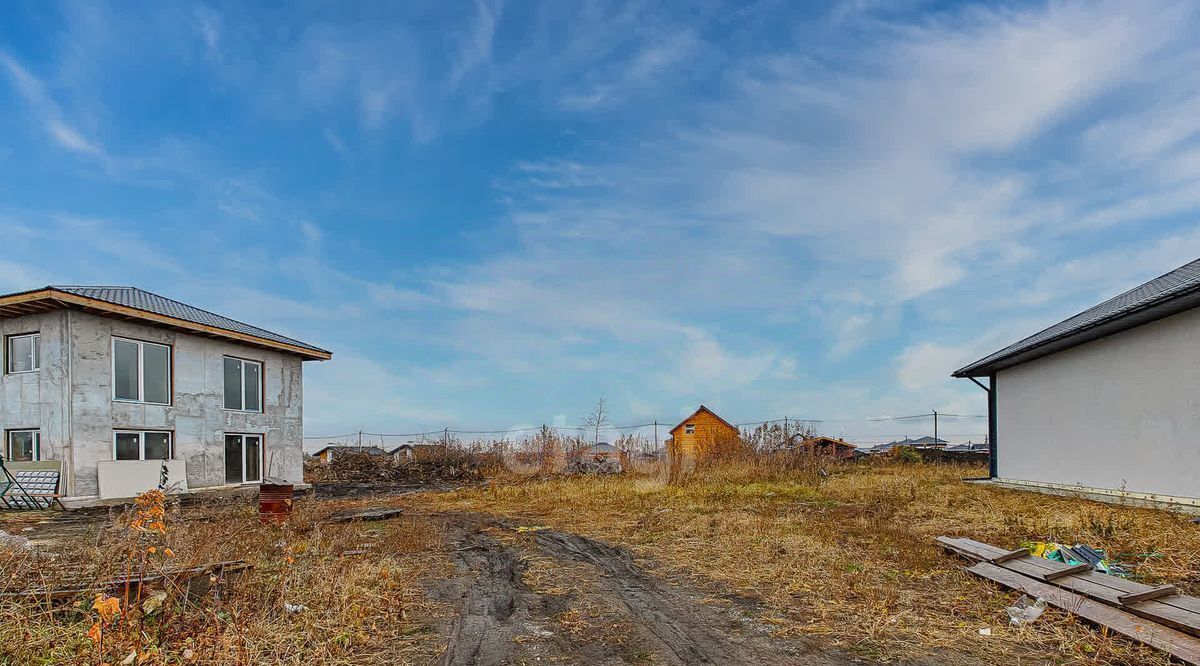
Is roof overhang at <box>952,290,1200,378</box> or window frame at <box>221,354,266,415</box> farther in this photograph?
window frame at <box>221,354,266,415</box>

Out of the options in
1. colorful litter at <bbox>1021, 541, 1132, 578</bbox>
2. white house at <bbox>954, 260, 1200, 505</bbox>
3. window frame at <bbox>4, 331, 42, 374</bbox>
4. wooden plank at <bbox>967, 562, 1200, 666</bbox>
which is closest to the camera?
wooden plank at <bbox>967, 562, 1200, 666</bbox>

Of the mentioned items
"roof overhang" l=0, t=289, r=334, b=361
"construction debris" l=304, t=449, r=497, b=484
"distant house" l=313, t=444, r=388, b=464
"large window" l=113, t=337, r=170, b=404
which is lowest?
"construction debris" l=304, t=449, r=497, b=484

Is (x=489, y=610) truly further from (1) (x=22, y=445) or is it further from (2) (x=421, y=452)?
(2) (x=421, y=452)

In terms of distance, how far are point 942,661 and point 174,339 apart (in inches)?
666

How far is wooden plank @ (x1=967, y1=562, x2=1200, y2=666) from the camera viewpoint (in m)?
4.51

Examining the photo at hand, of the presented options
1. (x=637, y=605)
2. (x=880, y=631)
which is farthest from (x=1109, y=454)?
(x=637, y=605)

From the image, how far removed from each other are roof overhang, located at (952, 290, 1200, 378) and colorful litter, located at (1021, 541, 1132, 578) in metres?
4.69

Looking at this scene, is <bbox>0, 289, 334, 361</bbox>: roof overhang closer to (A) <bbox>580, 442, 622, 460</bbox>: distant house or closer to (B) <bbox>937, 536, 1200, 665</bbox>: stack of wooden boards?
(A) <bbox>580, 442, 622, 460</bbox>: distant house

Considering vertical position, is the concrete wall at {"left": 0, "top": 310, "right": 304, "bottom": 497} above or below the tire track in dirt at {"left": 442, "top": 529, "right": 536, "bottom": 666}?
above

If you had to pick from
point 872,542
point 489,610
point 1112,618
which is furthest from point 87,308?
point 1112,618

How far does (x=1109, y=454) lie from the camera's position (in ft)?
40.4

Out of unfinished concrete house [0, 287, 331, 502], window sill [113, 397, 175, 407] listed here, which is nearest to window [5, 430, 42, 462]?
unfinished concrete house [0, 287, 331, 502]

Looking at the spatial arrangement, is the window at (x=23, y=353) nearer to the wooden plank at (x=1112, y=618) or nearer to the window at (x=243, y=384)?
the window at (x=243, y=384)

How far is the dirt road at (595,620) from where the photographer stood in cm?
480
